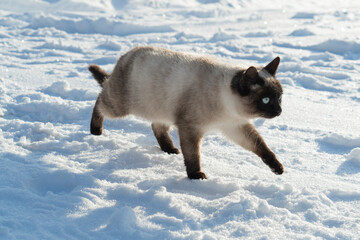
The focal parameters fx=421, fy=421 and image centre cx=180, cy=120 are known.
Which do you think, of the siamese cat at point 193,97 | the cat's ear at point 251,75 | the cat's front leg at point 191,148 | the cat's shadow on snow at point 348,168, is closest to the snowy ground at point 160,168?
the cat's shadow on snow at point 348,168

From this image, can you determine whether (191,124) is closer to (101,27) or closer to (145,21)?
(101,27)

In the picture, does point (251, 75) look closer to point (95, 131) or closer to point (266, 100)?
point (266, 100)

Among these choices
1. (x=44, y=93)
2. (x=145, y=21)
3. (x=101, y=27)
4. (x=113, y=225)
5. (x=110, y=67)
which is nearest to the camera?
(x=113, y=225)

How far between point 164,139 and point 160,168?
0.59m

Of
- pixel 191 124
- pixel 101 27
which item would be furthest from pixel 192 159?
pixel 101 27

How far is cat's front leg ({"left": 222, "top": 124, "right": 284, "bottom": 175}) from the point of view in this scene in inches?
143

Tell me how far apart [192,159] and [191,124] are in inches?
11.4

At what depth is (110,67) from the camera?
8.02 metres

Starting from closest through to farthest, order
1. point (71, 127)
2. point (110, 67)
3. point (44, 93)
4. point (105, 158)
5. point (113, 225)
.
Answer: point (113, 225) → point (105, 158) → point (71, 127) → point (44, 93) → point (110, 67)

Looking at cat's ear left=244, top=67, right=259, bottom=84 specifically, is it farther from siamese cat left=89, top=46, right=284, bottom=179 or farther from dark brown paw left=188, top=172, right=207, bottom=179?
dark brown paw left=188, top=172, right=207, bottom=179

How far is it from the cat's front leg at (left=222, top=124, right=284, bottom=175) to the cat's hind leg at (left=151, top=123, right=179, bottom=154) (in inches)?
26.6

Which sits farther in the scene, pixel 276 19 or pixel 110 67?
pixel 276 19

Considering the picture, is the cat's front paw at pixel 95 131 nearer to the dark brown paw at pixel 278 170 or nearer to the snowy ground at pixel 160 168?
the snowy ground at pixel 160 168

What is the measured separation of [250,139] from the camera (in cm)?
371
